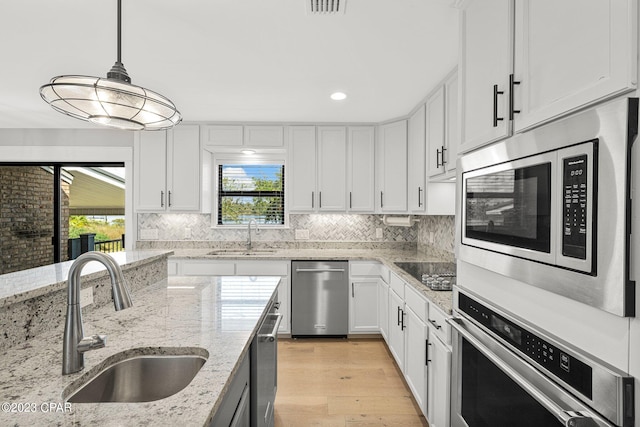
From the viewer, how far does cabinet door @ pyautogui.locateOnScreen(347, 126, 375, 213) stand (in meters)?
3.96

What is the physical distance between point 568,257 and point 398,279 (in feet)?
6.69

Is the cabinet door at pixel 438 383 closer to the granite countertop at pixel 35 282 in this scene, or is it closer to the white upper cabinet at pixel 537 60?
the white upper cabinet at pixel 537 60

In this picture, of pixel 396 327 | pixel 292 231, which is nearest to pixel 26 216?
pixel 292 231

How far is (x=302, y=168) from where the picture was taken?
157 inches

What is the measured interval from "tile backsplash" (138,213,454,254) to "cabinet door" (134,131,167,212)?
35 cm

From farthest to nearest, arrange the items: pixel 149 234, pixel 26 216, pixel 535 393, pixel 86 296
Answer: pixel 26 216 < pixel 149 234 < pixel 86 296 < pixel 535 393

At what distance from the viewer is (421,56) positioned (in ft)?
7.53

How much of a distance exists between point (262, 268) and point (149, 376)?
2.58 metres

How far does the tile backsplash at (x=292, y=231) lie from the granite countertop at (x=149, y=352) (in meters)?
2.31

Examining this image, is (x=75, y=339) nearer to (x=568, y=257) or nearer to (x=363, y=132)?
(x=568, y=257)

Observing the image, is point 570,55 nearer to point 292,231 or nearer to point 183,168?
point 292,231

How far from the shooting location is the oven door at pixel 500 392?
841mm

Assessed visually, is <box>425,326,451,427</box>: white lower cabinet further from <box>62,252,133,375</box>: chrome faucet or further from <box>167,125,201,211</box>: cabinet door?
<box>167,125,201,211</box>: cabinet door

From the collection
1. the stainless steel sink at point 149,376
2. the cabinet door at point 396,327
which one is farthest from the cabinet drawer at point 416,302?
the stainless steel sink at point 149,376
